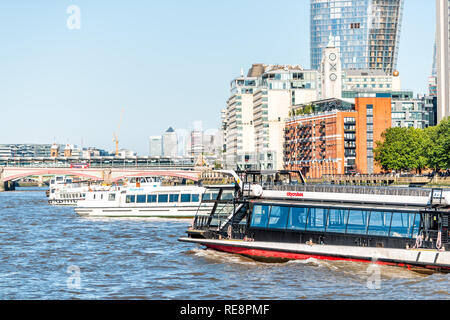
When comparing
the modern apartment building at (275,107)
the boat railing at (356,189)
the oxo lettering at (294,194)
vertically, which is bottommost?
the oxo lettering at (294,194)

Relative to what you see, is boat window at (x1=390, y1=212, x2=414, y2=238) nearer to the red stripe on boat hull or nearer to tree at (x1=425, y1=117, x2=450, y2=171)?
the red stripe on boat hull

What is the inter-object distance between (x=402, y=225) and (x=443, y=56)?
15952 centimetres

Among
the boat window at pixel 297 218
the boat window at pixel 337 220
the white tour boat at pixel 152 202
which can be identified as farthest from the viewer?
the white tour boat at pixel 152 202

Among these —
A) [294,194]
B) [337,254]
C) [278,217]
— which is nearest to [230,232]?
[278,217]

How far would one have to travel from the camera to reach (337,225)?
3262cm

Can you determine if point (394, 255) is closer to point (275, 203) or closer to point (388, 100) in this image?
point (275, 203)

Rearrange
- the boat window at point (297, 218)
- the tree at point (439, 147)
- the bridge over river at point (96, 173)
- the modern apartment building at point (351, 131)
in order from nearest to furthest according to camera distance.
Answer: the boat window at point (297, 218) < the tree at point (439, 147) < the modern apartment building at point (351, 131) < the bridge over river at point (96, 173)

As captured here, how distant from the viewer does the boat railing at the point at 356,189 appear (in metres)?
31.9

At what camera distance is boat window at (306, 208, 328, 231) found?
33.0 meters

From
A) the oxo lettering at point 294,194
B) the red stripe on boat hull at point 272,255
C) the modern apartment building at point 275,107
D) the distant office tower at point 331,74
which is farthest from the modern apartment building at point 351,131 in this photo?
the red stripe on boat hull at point 272,255

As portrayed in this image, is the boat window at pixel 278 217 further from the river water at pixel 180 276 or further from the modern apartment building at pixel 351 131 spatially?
the modern apartment building at pixel 351 131

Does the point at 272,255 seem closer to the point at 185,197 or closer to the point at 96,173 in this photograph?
the point at 185,197

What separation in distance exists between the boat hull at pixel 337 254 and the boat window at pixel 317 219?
96 centimetres
